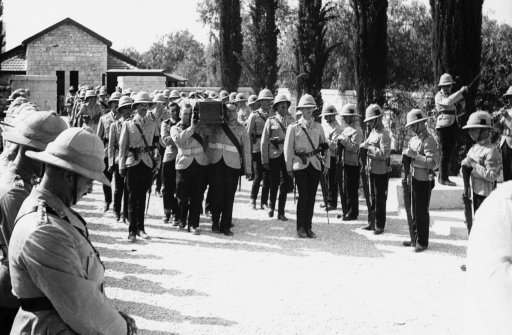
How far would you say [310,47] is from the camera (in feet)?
62.7

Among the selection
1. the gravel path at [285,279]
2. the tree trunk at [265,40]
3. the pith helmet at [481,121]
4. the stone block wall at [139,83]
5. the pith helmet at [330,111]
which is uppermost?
the tree trunk at [265,40]

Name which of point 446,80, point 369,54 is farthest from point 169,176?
point 369,54

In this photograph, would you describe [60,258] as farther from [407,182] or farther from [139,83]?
[139,83]

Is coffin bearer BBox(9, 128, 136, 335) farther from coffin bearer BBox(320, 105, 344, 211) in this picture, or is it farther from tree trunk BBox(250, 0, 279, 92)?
tree trunk BBox(250, 0, 279, 92)

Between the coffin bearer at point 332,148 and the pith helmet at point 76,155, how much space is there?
9.21 metres

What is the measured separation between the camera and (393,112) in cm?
1741

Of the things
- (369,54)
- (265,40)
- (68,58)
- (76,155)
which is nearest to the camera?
(76,155)

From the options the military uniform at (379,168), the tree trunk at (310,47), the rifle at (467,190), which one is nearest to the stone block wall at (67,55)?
the tree trunk at (310,47)

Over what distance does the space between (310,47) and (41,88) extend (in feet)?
45.9

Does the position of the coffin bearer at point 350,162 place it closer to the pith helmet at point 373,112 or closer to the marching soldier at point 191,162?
the pith helmet at point 373,112

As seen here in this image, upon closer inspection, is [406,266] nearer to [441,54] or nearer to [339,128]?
[339,128]

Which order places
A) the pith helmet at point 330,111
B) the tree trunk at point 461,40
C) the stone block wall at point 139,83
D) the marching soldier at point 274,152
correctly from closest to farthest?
the marching soldier at point 274,152 < the pith helmet at point 330,111 < the tree trunk at point 461,40 < the stone block wall at point 139,83

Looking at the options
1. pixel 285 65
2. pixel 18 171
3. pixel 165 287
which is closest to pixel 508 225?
pixel 18 171

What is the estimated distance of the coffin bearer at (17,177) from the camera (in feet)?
11.4
